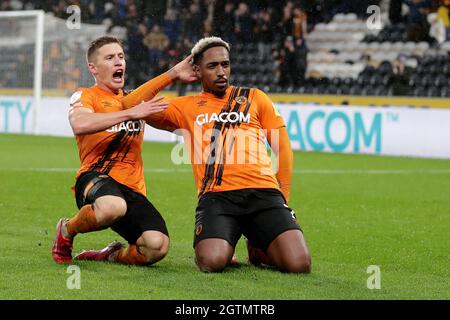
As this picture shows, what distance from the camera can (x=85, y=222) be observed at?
713 centimetres

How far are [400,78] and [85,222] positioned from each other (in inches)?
650

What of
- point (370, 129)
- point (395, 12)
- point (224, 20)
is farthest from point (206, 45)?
point (224, 20)

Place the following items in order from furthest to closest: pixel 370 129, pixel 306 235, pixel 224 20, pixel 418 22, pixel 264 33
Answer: pixel 224 20
pixel 264 33
pixel 418 22
pixel 370 129
pixel 306 235

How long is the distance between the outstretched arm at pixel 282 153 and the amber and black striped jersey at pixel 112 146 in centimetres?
101

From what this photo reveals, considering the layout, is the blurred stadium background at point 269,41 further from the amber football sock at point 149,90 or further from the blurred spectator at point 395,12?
the amber football sock at point 149,90

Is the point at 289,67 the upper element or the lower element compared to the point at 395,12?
A: lower

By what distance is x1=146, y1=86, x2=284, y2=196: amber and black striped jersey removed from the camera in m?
7.30

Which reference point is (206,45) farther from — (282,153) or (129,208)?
(129,208)

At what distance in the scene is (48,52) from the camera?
26.9 metres

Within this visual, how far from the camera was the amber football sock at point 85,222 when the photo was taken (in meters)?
7.08

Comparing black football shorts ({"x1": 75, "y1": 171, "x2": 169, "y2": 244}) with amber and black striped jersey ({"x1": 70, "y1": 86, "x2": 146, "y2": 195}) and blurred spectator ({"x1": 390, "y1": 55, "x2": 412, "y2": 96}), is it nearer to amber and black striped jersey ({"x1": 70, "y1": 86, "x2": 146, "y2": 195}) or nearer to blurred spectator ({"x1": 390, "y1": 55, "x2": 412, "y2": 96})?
amber and black striped jersey ({"x1": 70, "y1": 86, "x2": 146, "y2": 195})

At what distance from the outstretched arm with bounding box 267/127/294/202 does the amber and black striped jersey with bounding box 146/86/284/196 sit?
54 mm

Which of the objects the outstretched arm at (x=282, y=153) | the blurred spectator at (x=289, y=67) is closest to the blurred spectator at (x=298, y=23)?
the blurred spectator at (x=289, y=67)
